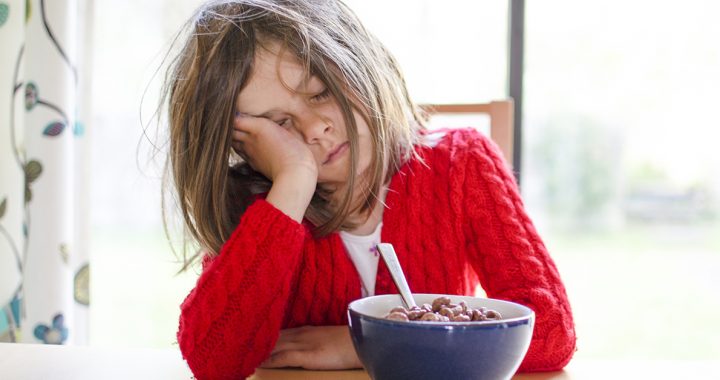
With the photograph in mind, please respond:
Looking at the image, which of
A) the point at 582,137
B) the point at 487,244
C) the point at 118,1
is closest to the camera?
the point at 487,244

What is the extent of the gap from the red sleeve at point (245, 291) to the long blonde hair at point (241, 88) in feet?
0.59

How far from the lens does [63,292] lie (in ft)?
5.18

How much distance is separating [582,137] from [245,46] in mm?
3328

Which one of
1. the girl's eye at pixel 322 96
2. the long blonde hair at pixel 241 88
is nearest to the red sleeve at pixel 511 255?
the long blonde hair at pixel 241 88

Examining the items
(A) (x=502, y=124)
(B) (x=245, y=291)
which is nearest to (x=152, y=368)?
(B) (x=245, y=291)

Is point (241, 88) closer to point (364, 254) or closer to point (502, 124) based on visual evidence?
point (364, 254)

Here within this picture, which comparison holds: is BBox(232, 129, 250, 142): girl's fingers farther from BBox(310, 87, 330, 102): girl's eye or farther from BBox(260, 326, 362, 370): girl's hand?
BBox(260, 326, 362, 370): girl's hand

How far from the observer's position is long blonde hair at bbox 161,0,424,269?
0.90 metres

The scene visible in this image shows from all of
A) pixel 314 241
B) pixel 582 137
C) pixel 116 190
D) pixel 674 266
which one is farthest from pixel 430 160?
pixel 674 266

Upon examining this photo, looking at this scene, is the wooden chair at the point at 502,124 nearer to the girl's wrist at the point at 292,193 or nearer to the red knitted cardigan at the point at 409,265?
the red knitted cardigan at the point at 409,265

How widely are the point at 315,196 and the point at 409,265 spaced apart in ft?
0.56

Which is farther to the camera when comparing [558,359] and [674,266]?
[674,266]

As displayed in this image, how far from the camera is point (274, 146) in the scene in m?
0.90

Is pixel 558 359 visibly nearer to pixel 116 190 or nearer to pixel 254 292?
pixel 254 292
